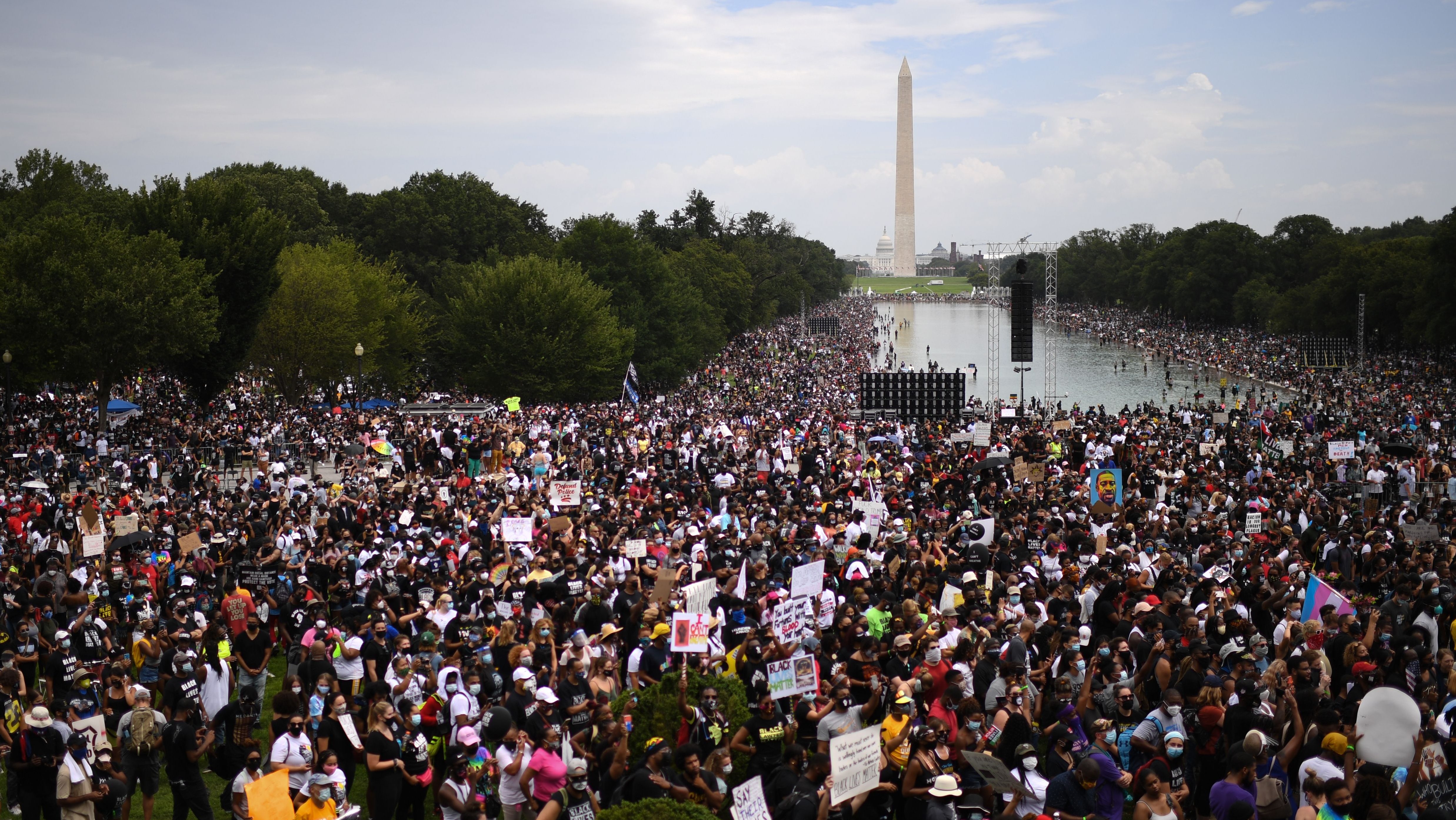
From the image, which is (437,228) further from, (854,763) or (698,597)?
(854,763)

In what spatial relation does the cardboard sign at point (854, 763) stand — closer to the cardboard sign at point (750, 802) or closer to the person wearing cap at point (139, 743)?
the cardboard sign at point (750, 802)

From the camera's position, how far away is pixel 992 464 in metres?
26.1

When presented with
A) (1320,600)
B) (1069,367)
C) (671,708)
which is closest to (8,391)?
(671,708)

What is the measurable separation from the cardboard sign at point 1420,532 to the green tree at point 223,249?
37.6 m

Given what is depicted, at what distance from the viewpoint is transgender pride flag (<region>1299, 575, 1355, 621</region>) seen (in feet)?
40.0

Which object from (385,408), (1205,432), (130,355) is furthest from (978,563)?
(385,408)

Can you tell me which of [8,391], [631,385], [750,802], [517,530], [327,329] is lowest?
[631,385]

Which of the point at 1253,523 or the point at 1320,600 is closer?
the point at 1320,600

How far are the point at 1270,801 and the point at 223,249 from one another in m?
41.7

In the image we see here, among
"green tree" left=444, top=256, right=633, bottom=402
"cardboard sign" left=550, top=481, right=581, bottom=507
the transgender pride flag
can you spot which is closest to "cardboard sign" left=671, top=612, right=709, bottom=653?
the transgender pride flag

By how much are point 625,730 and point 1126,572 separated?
312 inches

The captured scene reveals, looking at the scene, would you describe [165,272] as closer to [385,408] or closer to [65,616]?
[385,408]

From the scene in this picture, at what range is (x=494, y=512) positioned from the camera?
67.1 ft

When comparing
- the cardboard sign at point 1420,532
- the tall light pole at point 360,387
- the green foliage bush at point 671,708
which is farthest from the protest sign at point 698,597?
the tall light pole at point 360,387
